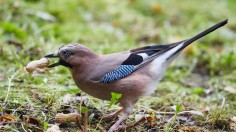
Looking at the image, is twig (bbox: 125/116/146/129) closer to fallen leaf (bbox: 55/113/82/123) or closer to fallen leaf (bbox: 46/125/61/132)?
fallen leaf (bbox: 55/113/82/123)

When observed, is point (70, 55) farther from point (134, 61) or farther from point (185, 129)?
point (185, 129)

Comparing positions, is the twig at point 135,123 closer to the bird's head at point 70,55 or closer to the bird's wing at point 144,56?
the bird's wing at point 144,56

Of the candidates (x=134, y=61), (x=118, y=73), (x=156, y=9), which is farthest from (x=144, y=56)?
(x=156, y=9)

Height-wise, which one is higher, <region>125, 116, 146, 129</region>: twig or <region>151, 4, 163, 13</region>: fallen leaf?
<region>151, 4, 163, 13</region>: fallen leaf

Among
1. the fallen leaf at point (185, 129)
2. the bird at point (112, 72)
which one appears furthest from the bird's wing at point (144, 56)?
the fallen leaf at point (185, 129)

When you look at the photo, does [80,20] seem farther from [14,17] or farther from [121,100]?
[121,100]

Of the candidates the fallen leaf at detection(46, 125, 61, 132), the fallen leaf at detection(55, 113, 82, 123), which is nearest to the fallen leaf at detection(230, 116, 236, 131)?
the fallen leaf at detection(55, 113, 82, 123)

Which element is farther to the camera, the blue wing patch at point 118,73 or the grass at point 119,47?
the grass at point 119,47

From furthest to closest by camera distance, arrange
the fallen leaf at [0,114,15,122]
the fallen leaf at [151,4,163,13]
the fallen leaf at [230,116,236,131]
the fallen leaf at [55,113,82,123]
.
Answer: the fallen leaf at [151,4,163,13], the fallen leaf at [230,116,236,131], the fallen leaf at [55,113,82,123], the fallen leaf at [0,114,15,122]

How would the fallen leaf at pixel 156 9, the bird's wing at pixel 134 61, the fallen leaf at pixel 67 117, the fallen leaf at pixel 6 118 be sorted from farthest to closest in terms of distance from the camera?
1. the fallen leaf at pixel 156 9
2. the bird's wing at pixel 134 61
3. the fallen leaf at pixel 67 117
4. the fallen leaf at pixel 6 118
